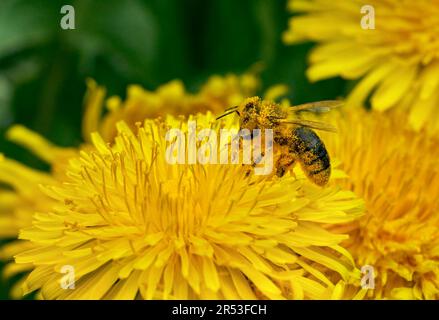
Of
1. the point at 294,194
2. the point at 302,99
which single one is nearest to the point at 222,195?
the point at 294,194

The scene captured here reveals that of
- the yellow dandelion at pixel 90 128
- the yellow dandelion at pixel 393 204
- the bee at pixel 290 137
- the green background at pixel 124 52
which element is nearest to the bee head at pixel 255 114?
the bee at pixel 290 137

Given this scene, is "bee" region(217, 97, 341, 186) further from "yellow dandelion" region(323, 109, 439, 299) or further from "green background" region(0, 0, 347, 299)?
"green background" region(0, 0, 347, 299)

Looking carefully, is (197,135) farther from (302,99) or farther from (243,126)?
(302,99)

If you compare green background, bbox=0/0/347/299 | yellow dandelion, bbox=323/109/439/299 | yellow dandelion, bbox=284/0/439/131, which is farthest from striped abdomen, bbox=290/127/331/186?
green background, bbox=0/0/347/299

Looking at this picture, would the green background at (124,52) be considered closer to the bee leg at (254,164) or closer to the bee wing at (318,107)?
the bee wing at (318,107)

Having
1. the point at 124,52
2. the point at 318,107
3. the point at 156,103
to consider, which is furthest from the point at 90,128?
the point at 318,107

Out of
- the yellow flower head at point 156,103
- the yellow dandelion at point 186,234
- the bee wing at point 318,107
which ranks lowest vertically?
the yellow dandelion at point 186,234
